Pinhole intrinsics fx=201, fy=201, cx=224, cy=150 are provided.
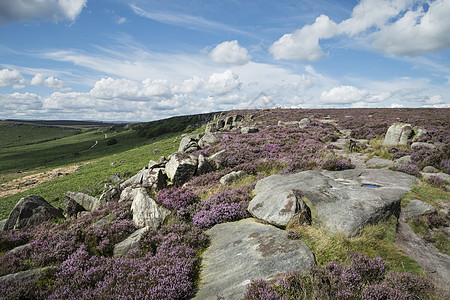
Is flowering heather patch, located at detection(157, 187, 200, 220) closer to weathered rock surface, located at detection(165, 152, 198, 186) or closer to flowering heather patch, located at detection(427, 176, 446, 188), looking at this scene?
weathered rock surface, located at detection(165, 152, 198, 186)

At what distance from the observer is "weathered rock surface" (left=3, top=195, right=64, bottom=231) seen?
1203cm

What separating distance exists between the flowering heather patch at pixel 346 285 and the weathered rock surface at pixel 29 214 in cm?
1460

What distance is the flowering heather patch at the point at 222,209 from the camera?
373 inches

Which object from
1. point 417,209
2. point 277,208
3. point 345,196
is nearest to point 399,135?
point 417,209

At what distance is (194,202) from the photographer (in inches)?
439

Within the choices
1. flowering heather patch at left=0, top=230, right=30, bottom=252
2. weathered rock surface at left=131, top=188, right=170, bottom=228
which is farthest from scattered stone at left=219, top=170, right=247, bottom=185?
flowering heather patch at left=0, top=230, right=30, bottom=252

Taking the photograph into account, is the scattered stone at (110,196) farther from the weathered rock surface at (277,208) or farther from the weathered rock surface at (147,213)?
the weathered rock surface at (277,208)

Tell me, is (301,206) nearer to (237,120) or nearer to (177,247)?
(177,247)

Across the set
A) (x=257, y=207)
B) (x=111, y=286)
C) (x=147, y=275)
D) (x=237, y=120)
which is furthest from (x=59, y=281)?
(x=237, y=120)

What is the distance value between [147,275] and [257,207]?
→ 517cm

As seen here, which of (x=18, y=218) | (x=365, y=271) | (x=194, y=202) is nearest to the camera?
(x=365, y=271)

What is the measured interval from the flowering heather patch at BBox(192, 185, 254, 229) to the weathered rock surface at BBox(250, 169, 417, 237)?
967 millimetres

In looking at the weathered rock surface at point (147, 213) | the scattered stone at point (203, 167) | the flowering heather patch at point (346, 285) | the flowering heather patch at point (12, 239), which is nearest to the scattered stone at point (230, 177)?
the scattered stone at point (203, 167)

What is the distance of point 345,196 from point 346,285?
4448 millimetres
